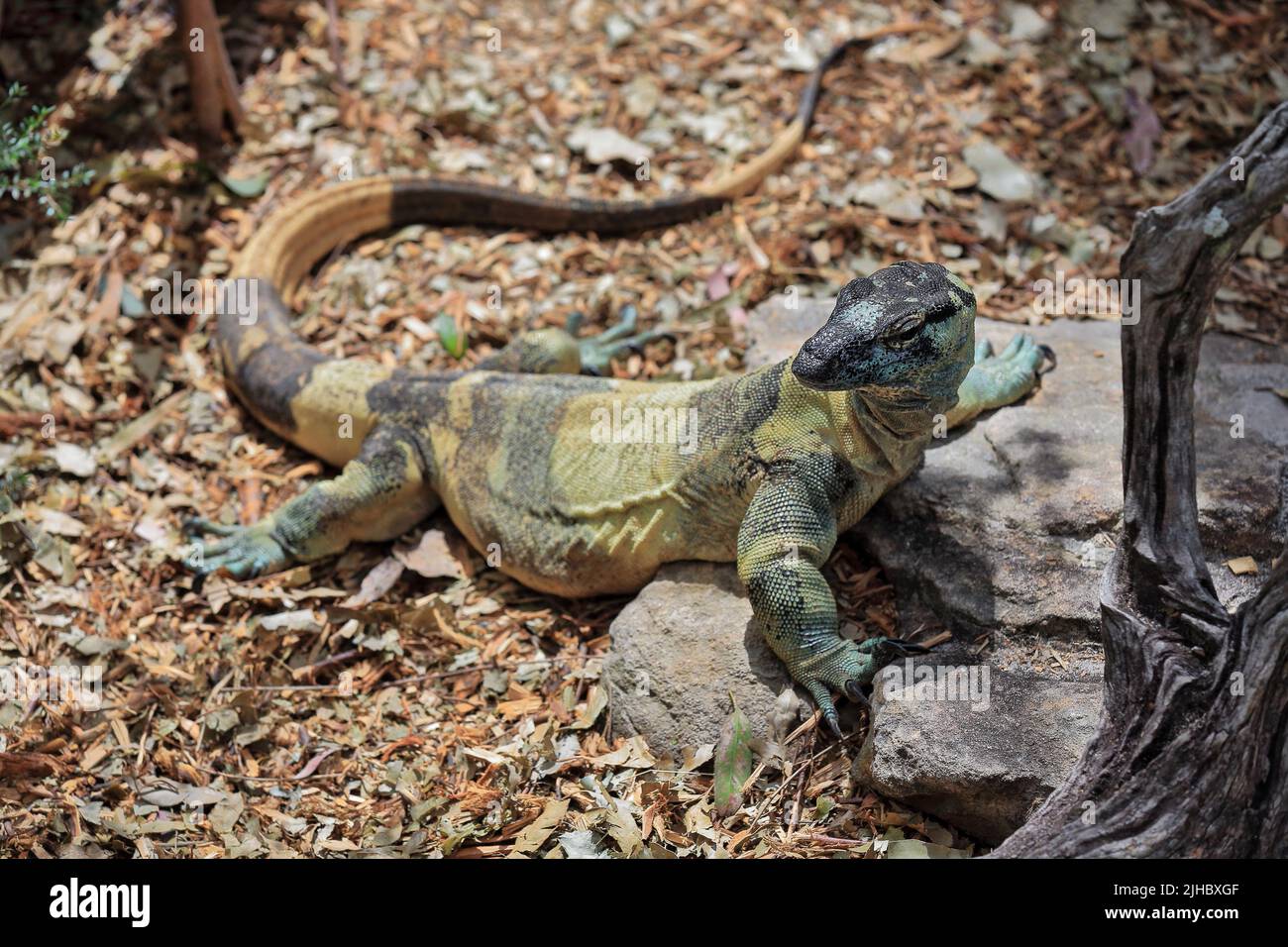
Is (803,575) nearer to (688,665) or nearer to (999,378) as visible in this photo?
(688,665)

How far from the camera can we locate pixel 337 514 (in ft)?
25.1

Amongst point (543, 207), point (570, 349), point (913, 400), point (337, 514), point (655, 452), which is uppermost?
point (543, 207)

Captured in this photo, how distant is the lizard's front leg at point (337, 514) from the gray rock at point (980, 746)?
131 inches

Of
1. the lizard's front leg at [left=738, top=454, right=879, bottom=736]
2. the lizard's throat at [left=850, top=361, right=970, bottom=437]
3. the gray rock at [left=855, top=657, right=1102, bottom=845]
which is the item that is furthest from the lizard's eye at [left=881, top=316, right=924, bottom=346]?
the gray rock at [left=855, top=657, right=1102, bottom=845]

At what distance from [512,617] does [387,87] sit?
5.41 meters

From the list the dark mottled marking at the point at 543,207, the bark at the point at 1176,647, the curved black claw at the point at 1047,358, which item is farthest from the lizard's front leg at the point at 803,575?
the dark mottled marking at the point at 543,207

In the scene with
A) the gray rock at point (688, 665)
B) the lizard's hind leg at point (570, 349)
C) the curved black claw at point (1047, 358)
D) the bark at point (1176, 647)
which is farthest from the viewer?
the lizard's hind leg at point (570, 349)

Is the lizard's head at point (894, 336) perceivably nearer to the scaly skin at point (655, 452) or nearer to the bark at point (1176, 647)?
the scaly skin at point (655, 452)

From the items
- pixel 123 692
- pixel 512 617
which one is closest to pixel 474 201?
pixel 512 617

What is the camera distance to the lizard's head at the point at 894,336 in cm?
567

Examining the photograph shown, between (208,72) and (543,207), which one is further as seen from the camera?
(208,72)

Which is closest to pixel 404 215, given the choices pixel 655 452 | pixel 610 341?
pixel 610 341

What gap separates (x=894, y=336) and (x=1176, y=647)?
184 cm

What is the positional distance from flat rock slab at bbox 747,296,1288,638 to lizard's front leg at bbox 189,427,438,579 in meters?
2.82
